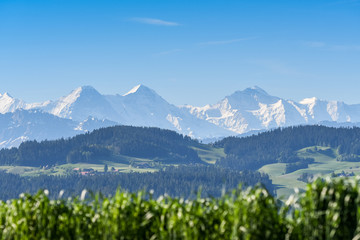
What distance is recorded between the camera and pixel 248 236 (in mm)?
11734

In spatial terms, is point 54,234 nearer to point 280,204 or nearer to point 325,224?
point 280,204

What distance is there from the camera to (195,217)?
41.6 ft

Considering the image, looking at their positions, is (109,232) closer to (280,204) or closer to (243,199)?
(243,199)

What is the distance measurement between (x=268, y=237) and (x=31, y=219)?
19.0 feet

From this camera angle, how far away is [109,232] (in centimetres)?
1307

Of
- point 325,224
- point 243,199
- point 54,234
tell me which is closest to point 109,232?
point 54,234

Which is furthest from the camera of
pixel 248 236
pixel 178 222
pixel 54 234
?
pixel 54 234

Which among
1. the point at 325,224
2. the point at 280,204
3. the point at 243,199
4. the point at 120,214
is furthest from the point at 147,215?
the point at 325,224

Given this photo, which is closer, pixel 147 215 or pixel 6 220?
pixel 147 215

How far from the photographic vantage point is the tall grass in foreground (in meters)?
11.8

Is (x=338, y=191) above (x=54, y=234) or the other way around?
above

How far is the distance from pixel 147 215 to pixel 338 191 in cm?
420

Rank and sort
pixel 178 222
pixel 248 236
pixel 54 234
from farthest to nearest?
pixel 54 234 → pixel 178 222 → pixel 248 236

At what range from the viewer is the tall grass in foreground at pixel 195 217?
466 inches
